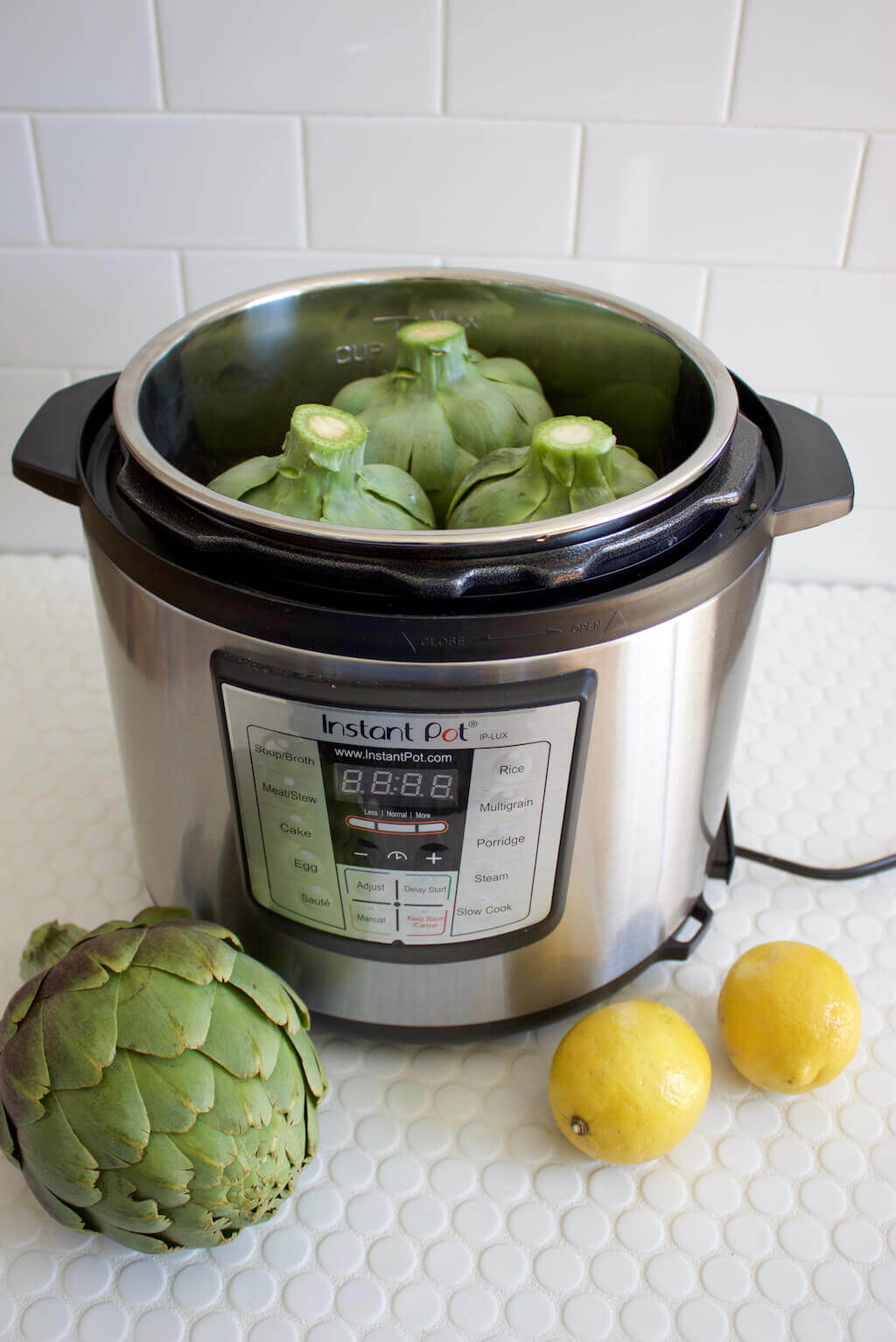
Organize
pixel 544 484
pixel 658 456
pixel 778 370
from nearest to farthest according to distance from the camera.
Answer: pixel 544 484 < pixel 658 456 < pixel 778 370

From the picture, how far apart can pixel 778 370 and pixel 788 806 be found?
1.46 ft

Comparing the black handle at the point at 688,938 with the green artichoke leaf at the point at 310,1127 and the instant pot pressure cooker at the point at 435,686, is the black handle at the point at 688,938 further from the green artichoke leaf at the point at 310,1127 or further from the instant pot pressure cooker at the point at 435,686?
the green artichoke leaf at the point at 310,1127

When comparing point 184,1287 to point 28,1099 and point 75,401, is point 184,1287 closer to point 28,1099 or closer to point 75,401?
point 28,1099

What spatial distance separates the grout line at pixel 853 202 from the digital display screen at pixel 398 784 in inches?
28.3

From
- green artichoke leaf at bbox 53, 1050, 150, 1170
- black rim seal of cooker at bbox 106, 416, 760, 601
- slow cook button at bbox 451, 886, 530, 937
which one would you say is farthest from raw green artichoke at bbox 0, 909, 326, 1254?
black rim seal of cooker at bbox 106, 416, 760, 601

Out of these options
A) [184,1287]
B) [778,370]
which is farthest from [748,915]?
[778,370]

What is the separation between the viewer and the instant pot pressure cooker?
50cm

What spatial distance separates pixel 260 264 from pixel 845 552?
0.67 m

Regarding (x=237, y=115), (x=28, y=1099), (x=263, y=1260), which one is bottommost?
(x=263, y=1260)

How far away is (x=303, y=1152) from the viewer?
22.4 inches

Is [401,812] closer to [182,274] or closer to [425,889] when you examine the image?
[425,889]

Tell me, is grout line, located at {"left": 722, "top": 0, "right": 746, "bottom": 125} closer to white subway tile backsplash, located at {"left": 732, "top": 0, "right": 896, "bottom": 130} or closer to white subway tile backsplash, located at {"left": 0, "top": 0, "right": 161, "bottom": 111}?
white subway tile backsplash, located at {"left": 732, "top": 0, "right": 896, "bottom": 130}

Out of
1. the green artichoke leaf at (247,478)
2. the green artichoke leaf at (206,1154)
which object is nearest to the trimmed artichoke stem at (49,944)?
the green artichoke leaf at (206,1154)

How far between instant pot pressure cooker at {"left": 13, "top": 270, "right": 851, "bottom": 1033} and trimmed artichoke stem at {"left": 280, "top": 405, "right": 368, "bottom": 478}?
0.24 ft
